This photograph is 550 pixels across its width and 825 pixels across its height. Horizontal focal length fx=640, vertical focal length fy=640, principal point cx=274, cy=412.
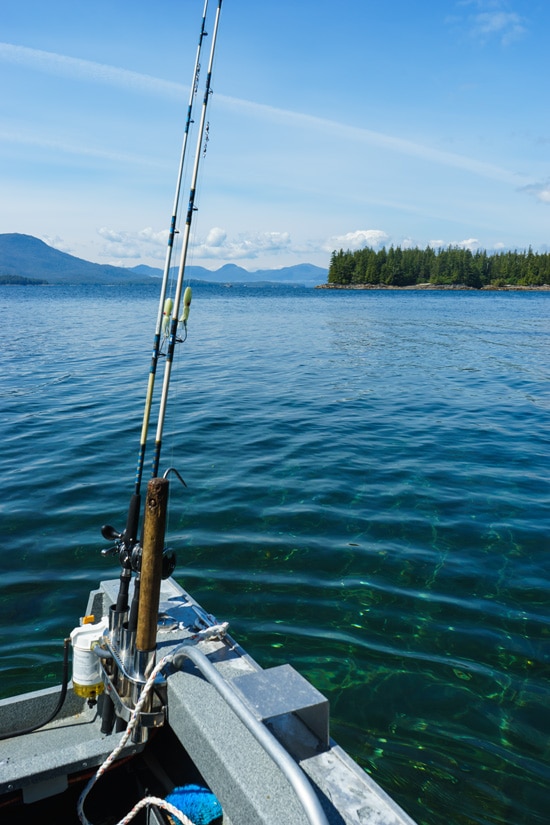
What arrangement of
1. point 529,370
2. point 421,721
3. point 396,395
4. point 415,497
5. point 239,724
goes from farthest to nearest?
point 529,370
point 396,395
point 415,497
point 421,721
point 239,724

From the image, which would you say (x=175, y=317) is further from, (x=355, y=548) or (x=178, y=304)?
(x=355, y=548)

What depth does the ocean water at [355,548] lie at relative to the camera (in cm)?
602

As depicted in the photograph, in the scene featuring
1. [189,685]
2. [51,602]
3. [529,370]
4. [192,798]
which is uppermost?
[529,370]

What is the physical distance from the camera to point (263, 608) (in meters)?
7.88

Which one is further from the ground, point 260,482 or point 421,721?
point 260,482

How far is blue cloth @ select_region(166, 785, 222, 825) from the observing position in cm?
365

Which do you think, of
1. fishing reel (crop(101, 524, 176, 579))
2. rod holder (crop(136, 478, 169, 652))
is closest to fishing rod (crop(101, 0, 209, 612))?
fishing reel (crop(101, 524, 176, 579))

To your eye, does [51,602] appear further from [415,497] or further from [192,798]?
[415,497]

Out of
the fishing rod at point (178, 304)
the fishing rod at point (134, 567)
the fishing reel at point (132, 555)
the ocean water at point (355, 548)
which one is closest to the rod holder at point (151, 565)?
the fishing rod at point (134, 567)

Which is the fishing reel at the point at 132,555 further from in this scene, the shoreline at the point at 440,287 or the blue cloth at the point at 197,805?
the shoreline at the point at 440,287

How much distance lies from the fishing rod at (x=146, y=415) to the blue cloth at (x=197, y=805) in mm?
1228

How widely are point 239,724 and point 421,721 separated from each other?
3399mm

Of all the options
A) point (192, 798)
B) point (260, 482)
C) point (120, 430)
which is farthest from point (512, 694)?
point (120, 430)

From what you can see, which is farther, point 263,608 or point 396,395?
point 396,395
